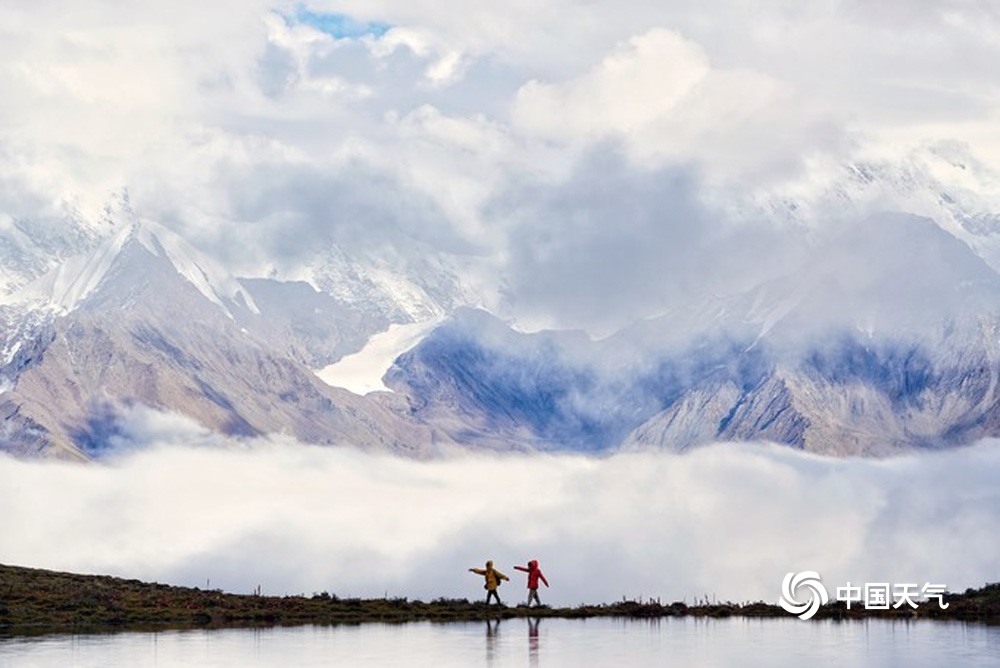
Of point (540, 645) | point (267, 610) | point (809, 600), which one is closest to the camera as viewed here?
point (540, 645)

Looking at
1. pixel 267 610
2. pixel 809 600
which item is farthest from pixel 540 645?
pixel 267 610

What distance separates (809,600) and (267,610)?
2660 cm

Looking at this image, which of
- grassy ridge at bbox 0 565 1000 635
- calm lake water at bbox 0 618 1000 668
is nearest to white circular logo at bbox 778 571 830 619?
grassy ridge at bbox 0 565 1000 635

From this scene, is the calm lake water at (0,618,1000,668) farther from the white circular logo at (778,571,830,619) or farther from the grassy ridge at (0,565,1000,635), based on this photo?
the grassy ridge at (0,565,1000,635)

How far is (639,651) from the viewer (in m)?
88.1

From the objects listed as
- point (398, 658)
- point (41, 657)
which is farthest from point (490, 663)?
point (41, 657)

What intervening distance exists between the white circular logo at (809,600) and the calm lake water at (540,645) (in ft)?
6.36

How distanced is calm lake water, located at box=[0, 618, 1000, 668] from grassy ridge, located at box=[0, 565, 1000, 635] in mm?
4966

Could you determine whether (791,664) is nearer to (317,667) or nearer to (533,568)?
(317,667)

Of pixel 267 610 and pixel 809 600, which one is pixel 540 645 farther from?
pixel 267 610

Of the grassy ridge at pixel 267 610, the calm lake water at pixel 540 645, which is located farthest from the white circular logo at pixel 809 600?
the calm lake water at pixel 540 645

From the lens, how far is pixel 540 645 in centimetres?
9144

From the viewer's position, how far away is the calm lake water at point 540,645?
8388cm

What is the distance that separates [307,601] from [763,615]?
81.2ft
